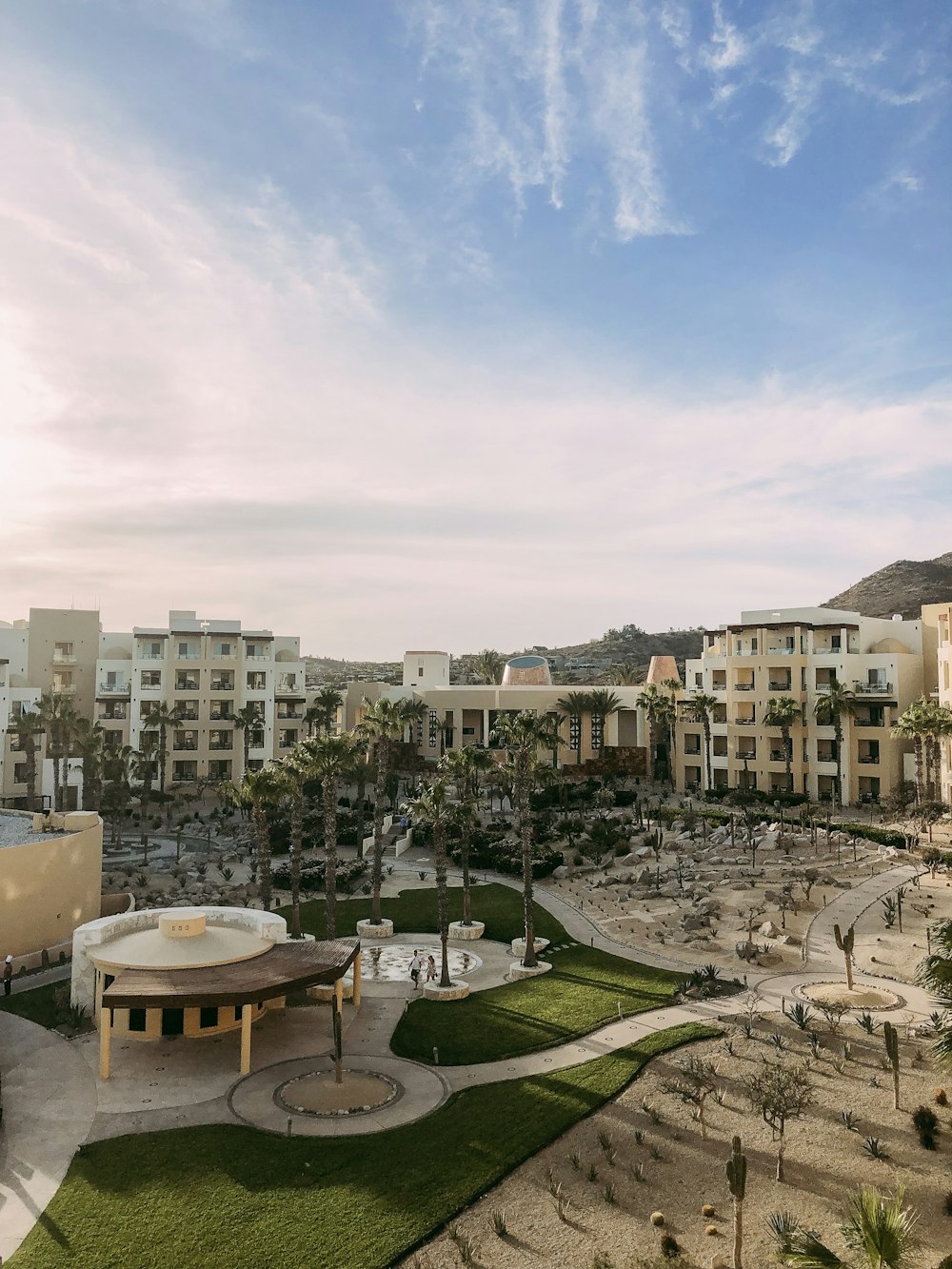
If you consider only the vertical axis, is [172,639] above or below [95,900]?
above

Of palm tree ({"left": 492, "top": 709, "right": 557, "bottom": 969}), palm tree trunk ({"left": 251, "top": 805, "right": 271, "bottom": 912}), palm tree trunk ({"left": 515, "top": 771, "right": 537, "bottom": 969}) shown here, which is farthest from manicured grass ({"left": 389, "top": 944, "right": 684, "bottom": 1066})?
palm tree trunk ({"left": 251, "top": 805, "right": 271, "bottom": 912})

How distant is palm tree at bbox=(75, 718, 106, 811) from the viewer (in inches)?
2633

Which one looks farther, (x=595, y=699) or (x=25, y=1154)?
(x=595, y=699)

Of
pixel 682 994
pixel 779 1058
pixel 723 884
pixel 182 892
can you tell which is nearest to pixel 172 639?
pixel 182 892

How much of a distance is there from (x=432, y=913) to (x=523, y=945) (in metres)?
8.03

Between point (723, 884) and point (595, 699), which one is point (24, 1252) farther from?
point (595, 699)

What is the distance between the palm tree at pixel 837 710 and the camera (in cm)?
6744

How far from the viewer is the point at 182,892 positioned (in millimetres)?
48750

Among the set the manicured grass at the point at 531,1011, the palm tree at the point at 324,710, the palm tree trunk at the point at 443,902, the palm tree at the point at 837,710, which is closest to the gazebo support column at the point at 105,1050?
the manicured grass at the point at 531,1011

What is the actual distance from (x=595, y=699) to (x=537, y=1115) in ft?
205

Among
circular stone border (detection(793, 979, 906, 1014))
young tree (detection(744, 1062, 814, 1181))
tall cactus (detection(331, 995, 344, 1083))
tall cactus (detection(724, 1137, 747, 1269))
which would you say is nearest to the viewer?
tall cactus (detection(724, 1137, 747, 1269))

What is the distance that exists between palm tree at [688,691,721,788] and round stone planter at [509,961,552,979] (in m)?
38.6

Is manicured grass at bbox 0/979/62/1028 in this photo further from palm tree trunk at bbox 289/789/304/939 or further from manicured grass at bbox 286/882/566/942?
manicured grass at bbox 286/882/566/942

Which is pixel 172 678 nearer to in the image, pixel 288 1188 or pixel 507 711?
pixel 507 711
